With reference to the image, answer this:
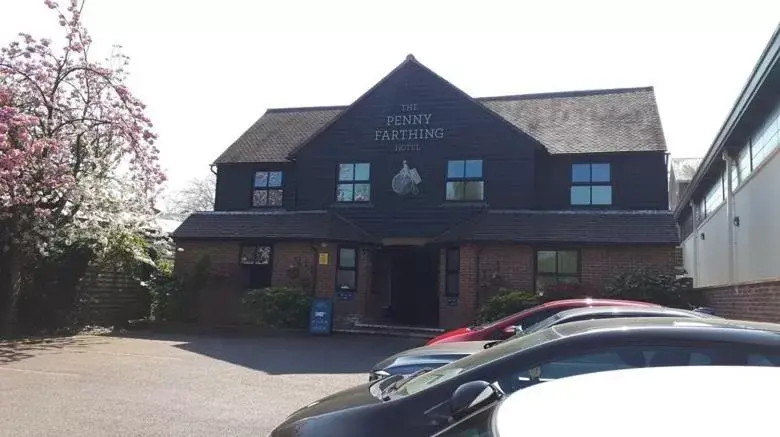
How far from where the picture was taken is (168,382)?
959 cm

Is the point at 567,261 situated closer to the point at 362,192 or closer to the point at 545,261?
the point at 545,261

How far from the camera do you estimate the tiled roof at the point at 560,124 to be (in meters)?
19.1

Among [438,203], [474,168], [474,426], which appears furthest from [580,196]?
[474,426]

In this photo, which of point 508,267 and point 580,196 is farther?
point 580,196

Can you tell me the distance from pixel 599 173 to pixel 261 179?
1133cm

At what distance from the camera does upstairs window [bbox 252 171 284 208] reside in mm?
21938

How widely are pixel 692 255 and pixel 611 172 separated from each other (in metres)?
10.9

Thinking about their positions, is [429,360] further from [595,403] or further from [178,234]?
[178,234]

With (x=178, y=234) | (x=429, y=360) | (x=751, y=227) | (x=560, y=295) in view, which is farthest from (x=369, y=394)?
(x=178, y=234)

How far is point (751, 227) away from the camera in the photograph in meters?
15.6

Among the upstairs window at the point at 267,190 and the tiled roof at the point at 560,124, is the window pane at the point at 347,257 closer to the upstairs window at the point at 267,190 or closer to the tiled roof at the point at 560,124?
the upstairs window at the point at 267,190

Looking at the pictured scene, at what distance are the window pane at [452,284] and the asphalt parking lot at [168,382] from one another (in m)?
3.03

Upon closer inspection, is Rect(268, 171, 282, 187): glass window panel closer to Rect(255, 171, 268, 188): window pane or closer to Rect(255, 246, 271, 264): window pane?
Rect(255, 171, 268, 188): window pane

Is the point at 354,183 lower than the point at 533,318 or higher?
higher
